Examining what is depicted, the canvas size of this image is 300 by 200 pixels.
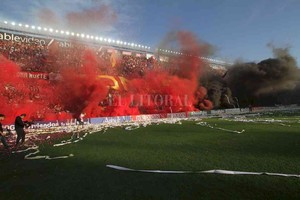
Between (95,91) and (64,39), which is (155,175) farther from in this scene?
(64,39)

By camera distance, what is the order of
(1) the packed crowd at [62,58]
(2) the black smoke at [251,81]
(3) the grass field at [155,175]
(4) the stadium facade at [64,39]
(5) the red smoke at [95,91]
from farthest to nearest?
(2) the black smoke at [251,81] < (4) the stadium facade at [64,39] < (1) the packed crowd at [62,58] < (5) the red smoke at [95,91] < (3) the grass field at [155,175]

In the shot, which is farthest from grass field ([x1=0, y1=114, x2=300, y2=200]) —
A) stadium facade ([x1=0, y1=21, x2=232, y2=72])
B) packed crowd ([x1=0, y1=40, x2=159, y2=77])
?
stadium facade ([x1=0, y1=21, x2=232, y2=72])

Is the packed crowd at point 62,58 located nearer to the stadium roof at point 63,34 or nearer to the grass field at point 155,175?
the stadium roof at point 63,34

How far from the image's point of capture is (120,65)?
7856cm

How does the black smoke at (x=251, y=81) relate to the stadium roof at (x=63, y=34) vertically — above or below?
below

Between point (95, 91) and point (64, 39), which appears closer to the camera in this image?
point (95, 91)

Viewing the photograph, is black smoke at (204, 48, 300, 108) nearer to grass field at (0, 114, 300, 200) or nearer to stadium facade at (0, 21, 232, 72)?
stadium facade at (0, 21, 232, 72)

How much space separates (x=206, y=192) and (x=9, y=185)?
706 cm

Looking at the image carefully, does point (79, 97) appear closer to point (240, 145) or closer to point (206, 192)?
point (240, 145)

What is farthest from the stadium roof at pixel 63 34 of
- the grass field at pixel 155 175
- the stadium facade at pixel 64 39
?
the grass field at pixel 155 175

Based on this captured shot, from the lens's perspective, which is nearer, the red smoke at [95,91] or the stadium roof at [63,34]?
the red smoke at [95,91]

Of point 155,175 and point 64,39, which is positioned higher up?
point 64,39

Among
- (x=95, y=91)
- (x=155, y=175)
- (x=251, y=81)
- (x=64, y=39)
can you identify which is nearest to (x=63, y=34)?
(x=64, y=39)

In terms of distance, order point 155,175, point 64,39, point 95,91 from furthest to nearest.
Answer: point 64,39
point 95,91
point 155,175
